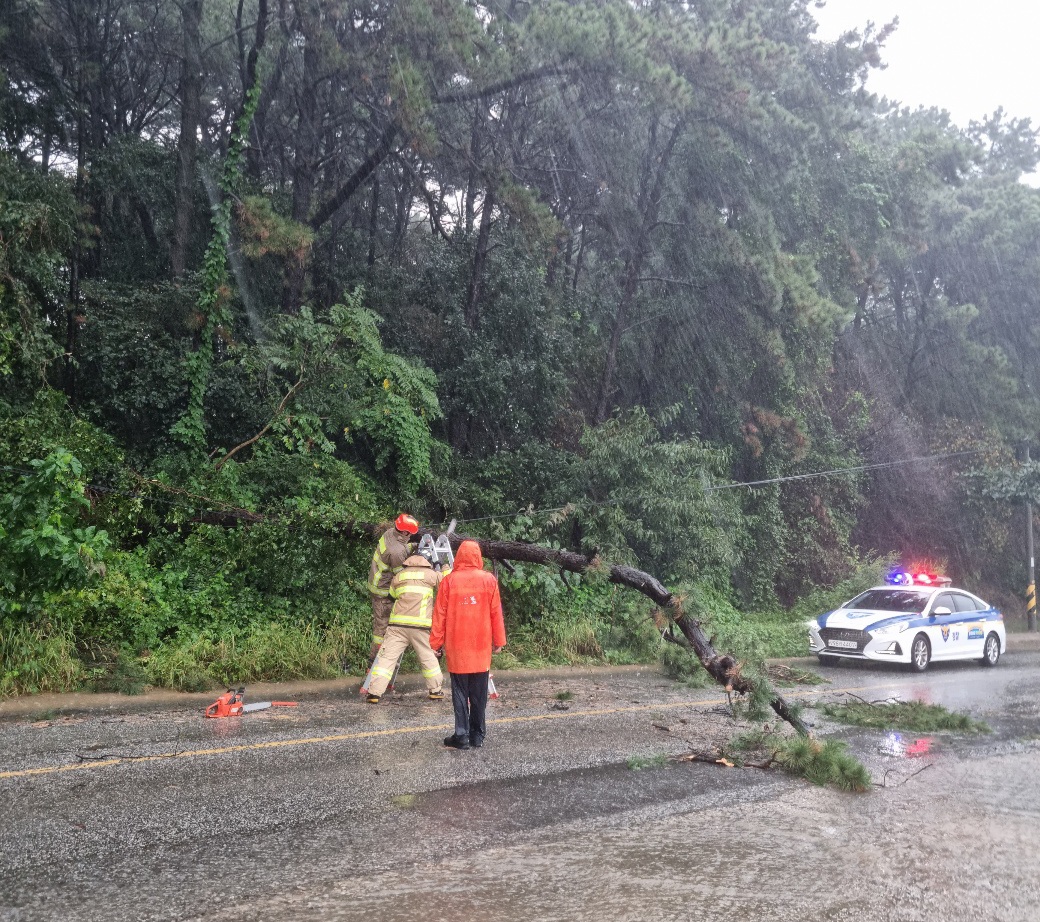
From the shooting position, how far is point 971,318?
103 feet

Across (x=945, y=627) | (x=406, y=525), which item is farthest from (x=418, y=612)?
(x=945, y=627)

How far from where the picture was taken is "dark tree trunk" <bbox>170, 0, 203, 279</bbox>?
701 inches

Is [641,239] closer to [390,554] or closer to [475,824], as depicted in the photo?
[390,554]

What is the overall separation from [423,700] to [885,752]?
4615 millimetres

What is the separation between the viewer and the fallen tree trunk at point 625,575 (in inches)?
343

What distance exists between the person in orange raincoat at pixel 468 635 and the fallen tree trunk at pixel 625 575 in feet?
A: 6.46

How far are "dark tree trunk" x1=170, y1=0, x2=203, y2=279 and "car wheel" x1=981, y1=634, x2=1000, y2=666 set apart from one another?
52.9 feet

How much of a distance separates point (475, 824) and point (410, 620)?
3.98 metres

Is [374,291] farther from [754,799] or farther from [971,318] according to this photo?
[971,318]

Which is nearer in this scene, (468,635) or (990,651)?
(468,635)

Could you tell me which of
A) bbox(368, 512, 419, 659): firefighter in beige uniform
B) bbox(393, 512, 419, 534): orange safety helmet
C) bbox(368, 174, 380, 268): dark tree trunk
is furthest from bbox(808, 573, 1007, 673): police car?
bbox(368, 174, 380, 268): dark tree trunk

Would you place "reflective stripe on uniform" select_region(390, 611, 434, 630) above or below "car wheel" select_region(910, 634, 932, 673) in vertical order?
above

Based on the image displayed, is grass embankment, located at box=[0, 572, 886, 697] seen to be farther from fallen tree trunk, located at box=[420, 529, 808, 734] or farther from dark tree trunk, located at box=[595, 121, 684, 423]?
dark tree trunk, located at box=[595, 121, 684, 423]

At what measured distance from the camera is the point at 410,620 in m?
9.55
